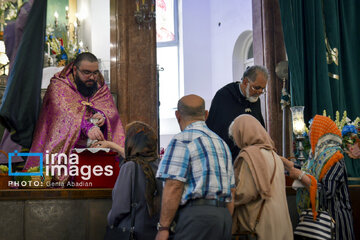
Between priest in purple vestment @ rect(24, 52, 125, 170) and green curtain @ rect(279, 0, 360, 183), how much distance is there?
2.84m

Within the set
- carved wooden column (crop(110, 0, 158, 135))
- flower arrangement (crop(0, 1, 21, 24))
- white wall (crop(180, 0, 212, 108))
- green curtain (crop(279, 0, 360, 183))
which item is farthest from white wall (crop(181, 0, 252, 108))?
flower arrangement (crop(0, 1, 21, 24))

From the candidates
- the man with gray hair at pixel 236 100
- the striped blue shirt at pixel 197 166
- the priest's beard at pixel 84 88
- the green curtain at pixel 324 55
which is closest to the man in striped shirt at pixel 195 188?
the striped blue shirt at pixel 197 166

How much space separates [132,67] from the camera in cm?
620

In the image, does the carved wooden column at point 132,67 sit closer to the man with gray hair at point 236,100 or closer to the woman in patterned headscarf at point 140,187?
the man with gray hair at point 236,100

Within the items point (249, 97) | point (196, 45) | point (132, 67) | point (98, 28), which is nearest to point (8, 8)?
point (132, 67)

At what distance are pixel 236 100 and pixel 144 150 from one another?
153 cm

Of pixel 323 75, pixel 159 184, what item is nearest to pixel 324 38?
pixel 323 75

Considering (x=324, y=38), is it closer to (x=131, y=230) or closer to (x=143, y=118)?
(x=143, y=118)

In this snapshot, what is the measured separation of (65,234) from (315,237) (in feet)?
6.30

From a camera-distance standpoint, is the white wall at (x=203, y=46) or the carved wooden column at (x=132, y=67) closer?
the carved wooden column at (x=132, y=67)

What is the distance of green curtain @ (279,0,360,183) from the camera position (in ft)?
21.2

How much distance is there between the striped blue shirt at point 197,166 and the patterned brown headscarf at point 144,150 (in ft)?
1.46

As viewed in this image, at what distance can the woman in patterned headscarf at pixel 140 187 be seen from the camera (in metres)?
3.11

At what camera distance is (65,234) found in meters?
3.63
